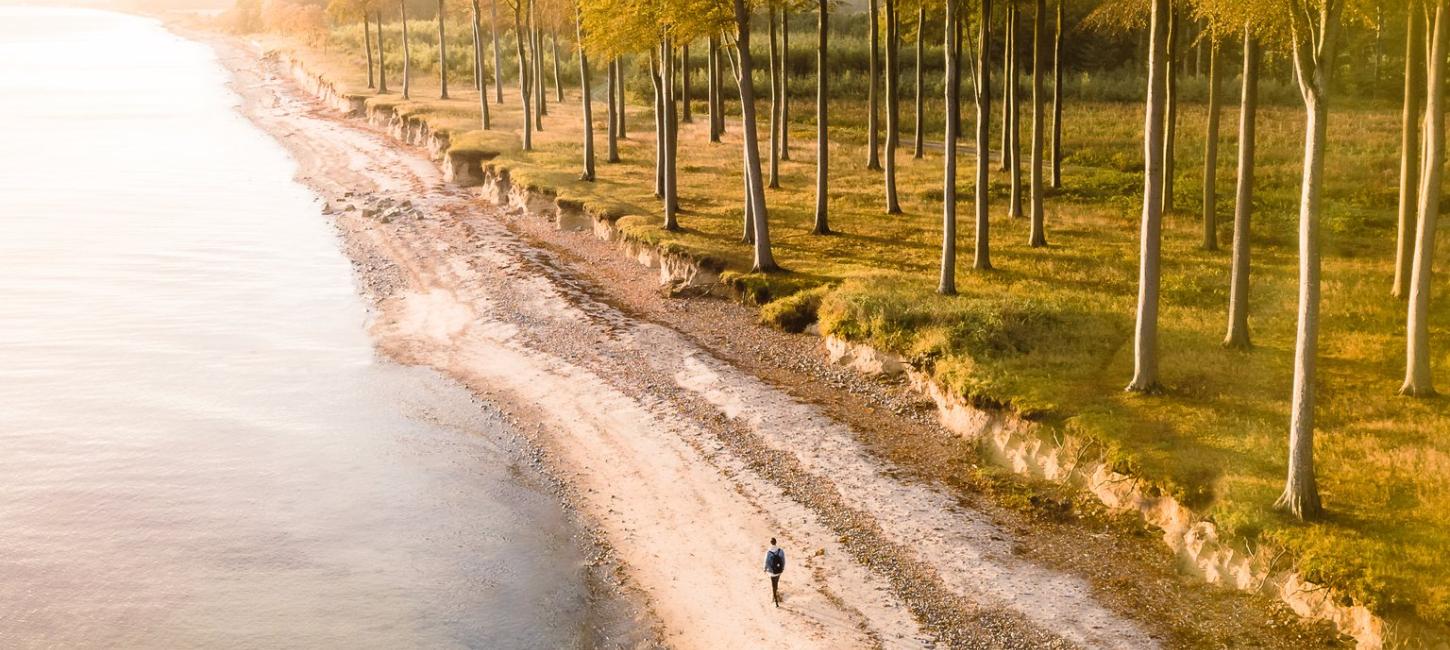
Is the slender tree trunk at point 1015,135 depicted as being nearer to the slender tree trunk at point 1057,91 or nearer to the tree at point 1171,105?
the slender tree trunk at point 1057,91

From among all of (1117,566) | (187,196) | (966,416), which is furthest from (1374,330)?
(187,196)

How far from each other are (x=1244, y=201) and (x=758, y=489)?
11.8 meters

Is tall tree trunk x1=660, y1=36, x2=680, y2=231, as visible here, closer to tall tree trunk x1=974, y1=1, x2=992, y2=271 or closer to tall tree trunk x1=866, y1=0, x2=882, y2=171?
tall tree trunk x1=866, y1=0, x2=882, y2=171

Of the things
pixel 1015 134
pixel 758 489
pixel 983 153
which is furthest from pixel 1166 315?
pixel 1015 134

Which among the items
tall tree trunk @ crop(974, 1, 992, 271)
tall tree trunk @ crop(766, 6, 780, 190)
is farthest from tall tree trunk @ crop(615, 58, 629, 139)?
tall tree trunk @ crop(974, 1, 992, 271)

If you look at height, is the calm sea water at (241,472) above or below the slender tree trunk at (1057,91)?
below

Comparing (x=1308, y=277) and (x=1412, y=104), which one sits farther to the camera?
(x=1412, y=104)

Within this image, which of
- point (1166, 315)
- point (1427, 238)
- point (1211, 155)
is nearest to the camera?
point (1427, 238)

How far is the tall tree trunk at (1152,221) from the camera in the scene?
70.3 ft

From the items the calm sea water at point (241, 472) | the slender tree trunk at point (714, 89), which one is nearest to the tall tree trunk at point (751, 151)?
the calm sea water at point (241, 472)

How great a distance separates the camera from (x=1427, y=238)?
20.7 metres

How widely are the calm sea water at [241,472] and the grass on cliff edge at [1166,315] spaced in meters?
9.90

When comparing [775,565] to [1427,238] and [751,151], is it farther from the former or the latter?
[751,151]

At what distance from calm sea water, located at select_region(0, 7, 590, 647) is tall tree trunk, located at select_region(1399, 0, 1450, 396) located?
52.6 feet
